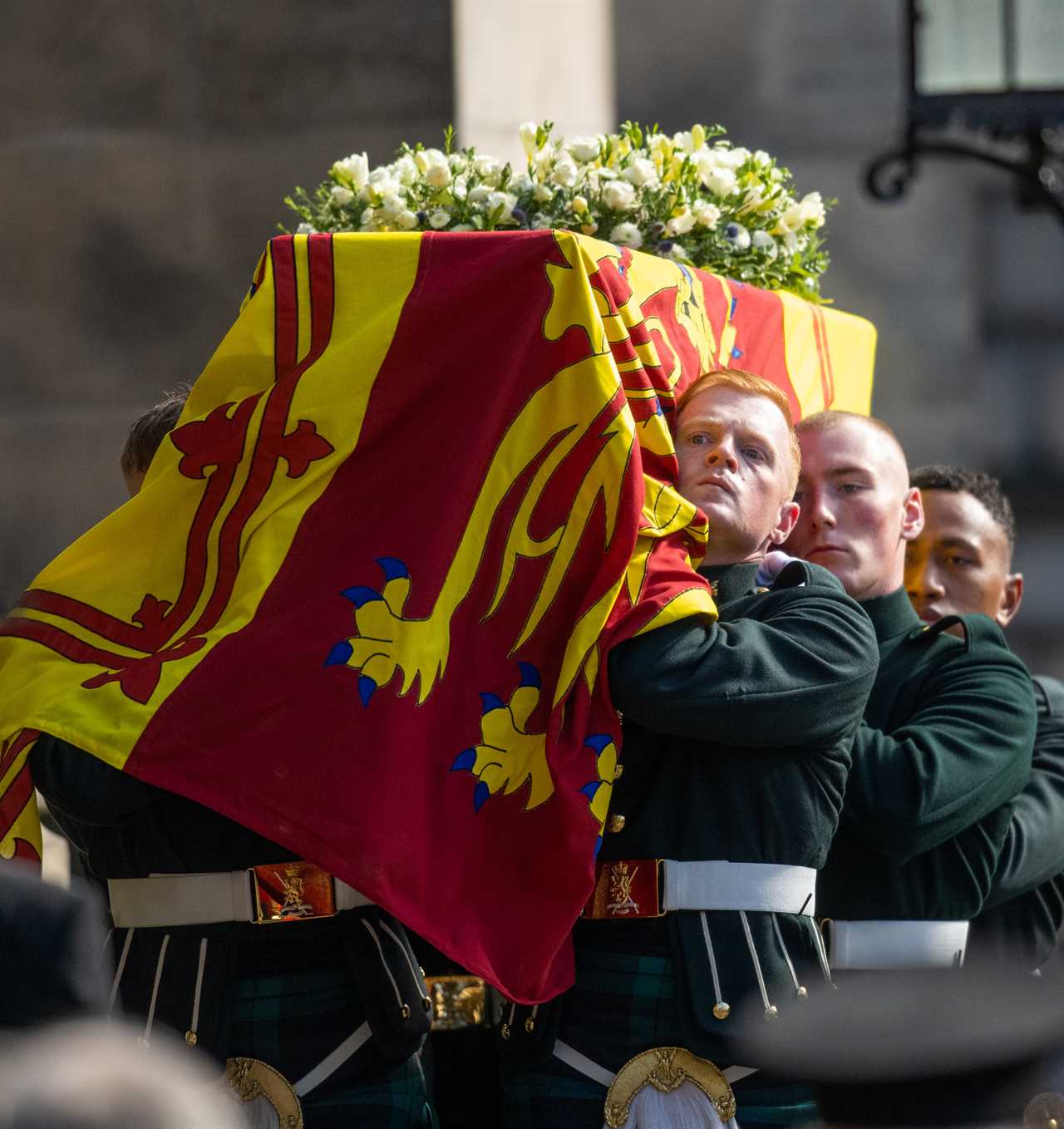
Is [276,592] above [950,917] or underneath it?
above

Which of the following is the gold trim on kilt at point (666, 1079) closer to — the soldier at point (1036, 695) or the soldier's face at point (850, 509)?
the soldier at point (1036, 695)

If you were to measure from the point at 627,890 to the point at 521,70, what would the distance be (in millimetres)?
3171

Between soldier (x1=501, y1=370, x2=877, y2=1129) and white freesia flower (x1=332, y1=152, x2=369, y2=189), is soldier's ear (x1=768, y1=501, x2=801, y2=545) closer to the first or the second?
soldier (x1=501, y1=370, x2=877, y2=1129)

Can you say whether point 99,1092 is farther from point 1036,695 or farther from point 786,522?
point 1036,695

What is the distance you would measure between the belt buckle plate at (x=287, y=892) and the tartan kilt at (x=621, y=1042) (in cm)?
42

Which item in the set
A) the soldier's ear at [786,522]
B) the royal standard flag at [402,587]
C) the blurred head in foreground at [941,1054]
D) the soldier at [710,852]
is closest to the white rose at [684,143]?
the royal standard flag at [402,587]

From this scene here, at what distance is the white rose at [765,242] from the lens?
379 cm

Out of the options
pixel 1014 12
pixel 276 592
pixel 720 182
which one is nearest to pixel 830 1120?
pixel 276 592

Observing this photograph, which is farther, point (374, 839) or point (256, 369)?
point (256, 369)

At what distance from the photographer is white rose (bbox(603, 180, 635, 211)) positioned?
11.8 ft

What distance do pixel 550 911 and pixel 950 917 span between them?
874 millimetres

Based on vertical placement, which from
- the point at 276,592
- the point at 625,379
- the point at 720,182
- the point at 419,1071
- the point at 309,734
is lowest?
the point at 419,1071

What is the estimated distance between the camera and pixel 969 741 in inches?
128

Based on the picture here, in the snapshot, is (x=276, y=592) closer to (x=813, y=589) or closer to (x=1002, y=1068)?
(x=813, y=589)
